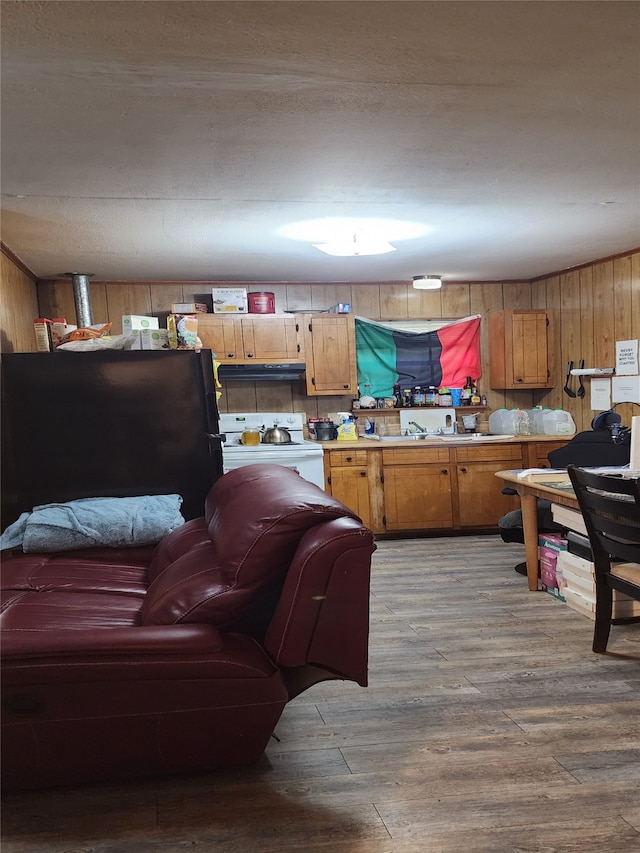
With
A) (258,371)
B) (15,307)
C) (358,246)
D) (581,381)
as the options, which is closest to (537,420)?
(581,381)

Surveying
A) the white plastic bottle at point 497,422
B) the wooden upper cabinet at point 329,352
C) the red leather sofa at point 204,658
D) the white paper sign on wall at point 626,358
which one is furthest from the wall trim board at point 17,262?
the white paper sign on wall at point 626,358

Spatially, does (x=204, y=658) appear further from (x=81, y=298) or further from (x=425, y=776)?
(x=81, y=298)

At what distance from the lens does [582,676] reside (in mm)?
2811

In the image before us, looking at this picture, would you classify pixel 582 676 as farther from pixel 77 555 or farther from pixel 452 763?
Result: pixel 77 555

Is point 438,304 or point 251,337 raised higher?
point 438,304

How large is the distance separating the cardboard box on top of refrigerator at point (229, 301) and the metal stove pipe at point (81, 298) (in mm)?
1016

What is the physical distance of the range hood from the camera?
5535 millimetres

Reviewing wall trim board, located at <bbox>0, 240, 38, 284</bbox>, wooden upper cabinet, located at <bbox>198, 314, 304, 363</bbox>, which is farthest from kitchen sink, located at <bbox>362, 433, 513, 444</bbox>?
wall trim board, located at <bbox>0, 240, 38, 284</bbox>

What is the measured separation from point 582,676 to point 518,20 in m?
2.46

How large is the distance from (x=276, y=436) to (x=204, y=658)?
3686mm

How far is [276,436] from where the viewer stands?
218 inches

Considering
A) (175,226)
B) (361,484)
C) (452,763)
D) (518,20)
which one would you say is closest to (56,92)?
(518,20)

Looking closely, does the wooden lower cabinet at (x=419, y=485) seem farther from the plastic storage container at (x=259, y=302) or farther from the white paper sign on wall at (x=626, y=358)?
the plastic storage container at (x=259, y=302)

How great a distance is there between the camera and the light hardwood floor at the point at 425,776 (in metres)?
1.82
